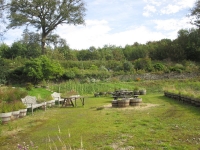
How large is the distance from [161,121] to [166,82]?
56.4 ft

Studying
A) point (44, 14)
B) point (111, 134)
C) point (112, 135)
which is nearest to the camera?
point (112, 135)

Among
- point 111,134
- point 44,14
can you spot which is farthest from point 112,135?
point 44,14

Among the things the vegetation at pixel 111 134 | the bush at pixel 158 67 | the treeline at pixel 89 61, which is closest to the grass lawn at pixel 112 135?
the vegetation at pixel 111 134

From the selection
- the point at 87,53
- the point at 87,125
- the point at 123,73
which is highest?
the point at 87,53

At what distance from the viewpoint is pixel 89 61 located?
3431 centimetres

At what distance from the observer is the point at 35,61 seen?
21.2m

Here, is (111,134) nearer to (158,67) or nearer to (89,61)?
(158,67)

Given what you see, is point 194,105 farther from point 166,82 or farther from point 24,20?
point 24,20

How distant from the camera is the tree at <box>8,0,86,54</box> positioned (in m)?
26.5

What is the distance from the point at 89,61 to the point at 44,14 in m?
9.61

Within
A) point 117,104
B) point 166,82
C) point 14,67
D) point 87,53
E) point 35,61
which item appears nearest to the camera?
point 117,104

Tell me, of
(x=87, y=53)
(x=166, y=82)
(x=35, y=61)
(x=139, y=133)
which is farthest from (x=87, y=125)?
(x=87, y=53)

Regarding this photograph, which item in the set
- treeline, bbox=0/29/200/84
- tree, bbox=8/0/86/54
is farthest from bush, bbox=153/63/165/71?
tree, bbox=8/0/86/54

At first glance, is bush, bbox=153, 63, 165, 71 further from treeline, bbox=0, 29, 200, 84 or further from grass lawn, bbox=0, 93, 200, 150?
grass lawn, bbox=0, 93, 200, 150
